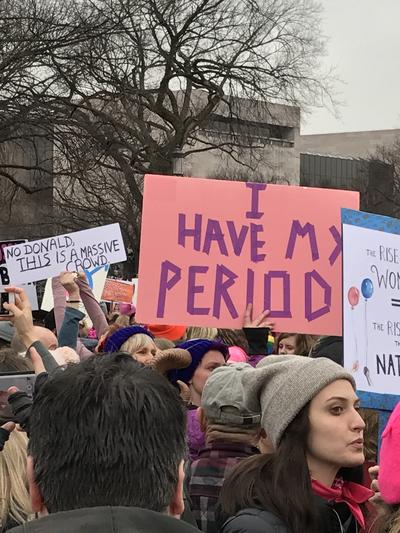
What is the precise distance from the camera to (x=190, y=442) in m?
3.87

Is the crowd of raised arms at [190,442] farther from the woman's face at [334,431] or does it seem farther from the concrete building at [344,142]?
the concrete building at [344,142]

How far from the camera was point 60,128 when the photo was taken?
17.0m

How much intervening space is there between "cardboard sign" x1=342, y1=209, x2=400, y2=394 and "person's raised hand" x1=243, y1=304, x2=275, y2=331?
0.66 meters

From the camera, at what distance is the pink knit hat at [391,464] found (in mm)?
2512

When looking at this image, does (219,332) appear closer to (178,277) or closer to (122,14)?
(178,277)

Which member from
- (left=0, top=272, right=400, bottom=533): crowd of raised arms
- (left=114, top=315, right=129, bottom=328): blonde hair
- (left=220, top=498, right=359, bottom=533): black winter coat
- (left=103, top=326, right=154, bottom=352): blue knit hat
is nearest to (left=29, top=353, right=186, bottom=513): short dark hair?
(left=0, top=272, right=400, bottom=533): crowd of raised arms

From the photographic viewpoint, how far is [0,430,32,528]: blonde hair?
2.95 metres

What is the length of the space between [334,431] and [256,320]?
1.55m

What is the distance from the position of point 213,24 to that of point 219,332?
19.9m

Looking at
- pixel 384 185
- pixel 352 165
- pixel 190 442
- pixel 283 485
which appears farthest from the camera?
pixel 352 165

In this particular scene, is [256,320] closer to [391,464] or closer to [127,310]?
[391,464]

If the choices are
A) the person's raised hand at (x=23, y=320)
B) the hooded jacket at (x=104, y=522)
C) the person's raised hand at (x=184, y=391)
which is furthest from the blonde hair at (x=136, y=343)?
the hooded jacket at (x=104, y=522)

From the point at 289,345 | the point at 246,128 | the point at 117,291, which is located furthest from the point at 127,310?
the point at 246,128

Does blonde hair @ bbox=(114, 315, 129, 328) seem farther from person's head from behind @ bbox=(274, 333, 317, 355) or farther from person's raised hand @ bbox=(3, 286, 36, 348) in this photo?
person's raised hand @ bbox=(3, 286, 36, 348)
